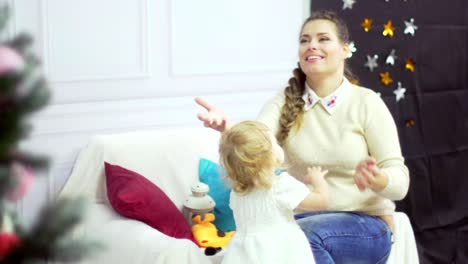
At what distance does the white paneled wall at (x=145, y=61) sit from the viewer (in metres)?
2.89

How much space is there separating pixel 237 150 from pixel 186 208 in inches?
28.7

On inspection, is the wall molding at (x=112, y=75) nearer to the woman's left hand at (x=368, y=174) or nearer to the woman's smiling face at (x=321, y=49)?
the woman's smiling face at (x=321, y=49)

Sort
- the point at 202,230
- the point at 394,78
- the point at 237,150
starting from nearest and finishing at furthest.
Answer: the point at 237,150 < the point at 202,230 < the point at 394,78

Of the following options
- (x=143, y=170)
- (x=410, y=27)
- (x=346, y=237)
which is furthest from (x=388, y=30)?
(x=346, y=237)

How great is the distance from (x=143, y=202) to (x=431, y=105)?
177 centimetres

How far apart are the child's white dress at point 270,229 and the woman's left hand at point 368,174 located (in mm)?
158

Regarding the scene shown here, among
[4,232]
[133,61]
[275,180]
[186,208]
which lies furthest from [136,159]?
[4,232]

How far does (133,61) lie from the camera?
3.04 m

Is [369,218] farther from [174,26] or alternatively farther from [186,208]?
[174,26]

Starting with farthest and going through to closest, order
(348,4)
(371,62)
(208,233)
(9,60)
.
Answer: (371,62) < (348,4) < (208,233) < (9,60)

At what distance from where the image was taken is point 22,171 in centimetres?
72

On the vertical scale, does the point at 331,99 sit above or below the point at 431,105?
above

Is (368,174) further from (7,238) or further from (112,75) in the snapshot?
(7,238)

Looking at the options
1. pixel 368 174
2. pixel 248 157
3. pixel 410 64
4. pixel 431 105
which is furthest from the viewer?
pixel 431 105
